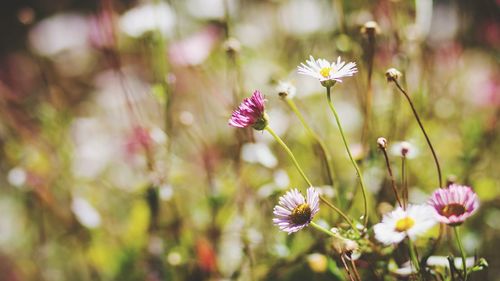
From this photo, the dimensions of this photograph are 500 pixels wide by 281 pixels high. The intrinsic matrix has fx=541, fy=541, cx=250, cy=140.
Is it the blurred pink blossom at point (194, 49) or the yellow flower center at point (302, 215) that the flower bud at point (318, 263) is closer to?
the yellow flower center at point (302, 215)

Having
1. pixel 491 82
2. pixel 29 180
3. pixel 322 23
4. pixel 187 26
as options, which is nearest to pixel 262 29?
pixel 187 26

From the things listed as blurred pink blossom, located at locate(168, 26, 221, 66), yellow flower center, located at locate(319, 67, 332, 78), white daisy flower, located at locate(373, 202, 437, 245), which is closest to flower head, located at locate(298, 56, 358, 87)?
yellow flower center, located at locate(319, 67, 332, 78)

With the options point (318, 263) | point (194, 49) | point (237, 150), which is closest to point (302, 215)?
point (318, 263)

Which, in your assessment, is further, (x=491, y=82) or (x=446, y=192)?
(x=491, y=82)

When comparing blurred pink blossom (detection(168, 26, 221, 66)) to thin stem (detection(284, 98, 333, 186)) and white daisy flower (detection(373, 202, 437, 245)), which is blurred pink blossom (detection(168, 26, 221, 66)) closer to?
thin stem (detection(284, 98, 333, 186))

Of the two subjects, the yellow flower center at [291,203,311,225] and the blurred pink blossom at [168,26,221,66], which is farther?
the blurred pink blossom at [168,26,221,66]

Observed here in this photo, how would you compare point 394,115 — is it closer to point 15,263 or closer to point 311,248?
point 311,248
